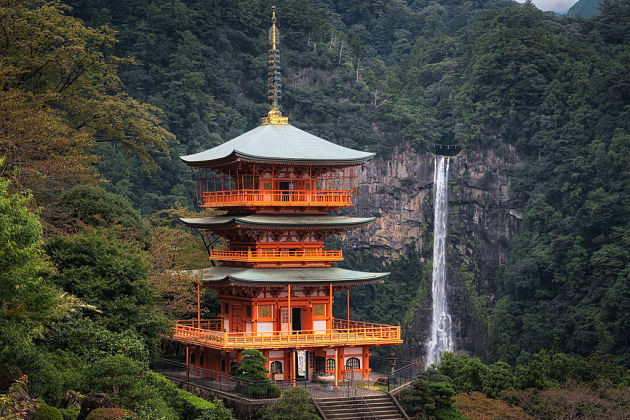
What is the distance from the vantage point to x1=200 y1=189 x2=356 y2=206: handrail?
32.8m

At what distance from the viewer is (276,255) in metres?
33.1

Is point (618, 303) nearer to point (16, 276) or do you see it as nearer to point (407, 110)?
point (407, 110)

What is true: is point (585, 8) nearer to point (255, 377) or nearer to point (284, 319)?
point (284, 319)

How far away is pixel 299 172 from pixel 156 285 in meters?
6.98

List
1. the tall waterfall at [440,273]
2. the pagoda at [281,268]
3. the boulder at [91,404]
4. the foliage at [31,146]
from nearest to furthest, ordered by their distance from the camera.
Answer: the boulder at [91,404] → the foliage at [31,146] → the pagoda at [281,268] → the tall waterfall at [440,273]

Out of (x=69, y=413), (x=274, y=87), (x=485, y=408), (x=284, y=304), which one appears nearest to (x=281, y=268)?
(x=284, y=304)

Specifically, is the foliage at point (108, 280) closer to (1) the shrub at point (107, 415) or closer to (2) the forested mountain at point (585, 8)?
(1) the shrub at point (107, 415)

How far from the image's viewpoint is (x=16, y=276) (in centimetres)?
1944

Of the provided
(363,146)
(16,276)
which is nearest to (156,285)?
(16,276)

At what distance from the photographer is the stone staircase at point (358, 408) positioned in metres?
28.2

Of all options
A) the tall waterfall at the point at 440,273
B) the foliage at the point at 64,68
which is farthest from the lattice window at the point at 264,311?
the tall waterfall at the point at 440,273

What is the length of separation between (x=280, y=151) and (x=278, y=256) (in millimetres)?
3880

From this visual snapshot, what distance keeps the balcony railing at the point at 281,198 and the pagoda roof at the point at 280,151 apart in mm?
1288

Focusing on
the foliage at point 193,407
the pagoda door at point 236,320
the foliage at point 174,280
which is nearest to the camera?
the foliage at point 193,407
